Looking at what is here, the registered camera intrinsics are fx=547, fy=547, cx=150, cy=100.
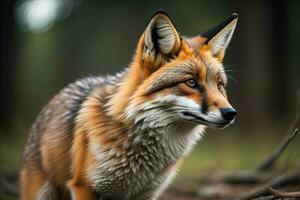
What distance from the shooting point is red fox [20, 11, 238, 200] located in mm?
5605

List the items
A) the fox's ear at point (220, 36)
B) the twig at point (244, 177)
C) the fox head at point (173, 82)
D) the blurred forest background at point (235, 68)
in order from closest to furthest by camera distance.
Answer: the fox head at point (173, 82)
the fox's ear at point (220, 36)
the twig at point (244, 177)
the blurred forest background at point (235, 68)

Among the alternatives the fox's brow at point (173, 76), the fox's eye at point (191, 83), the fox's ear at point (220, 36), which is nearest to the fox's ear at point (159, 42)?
the fox's brow at point (173, 76)

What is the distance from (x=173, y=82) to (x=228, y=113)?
2.31ft

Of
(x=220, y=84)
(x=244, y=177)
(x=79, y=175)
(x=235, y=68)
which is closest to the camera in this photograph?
(x=220, y=84)

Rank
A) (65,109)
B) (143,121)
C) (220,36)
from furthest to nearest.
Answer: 1. (65,109)
2. (220,36)
3. (143,121)

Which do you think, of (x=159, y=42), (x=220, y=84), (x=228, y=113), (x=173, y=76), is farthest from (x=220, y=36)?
(x=228, y=113)

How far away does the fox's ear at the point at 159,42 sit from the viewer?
5621 millimetres

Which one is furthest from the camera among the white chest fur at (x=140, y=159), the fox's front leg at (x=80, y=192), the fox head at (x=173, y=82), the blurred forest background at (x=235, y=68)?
the blurred forest background at (x=235, y=68)

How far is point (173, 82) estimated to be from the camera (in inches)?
221

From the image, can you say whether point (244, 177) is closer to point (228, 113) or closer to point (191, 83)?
point (191, 83)

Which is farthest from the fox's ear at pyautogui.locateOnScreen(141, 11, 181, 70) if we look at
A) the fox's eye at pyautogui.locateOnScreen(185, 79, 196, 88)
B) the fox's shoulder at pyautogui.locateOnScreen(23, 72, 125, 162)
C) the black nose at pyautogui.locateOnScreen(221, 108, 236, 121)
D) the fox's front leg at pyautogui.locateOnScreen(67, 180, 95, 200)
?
the fox's front leg at pyautogui.locateOnScreen(67, 180, 95, 200)

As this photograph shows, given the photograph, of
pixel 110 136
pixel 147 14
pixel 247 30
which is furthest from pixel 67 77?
pixel 110 136

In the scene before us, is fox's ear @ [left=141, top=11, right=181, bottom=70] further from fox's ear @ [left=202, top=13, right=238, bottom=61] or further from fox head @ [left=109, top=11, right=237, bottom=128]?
fox's ear @ [left=202, top=13, right=238, bottom=61]

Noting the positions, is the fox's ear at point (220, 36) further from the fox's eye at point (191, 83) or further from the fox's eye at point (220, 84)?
the fox's eye at point (191, 83)
